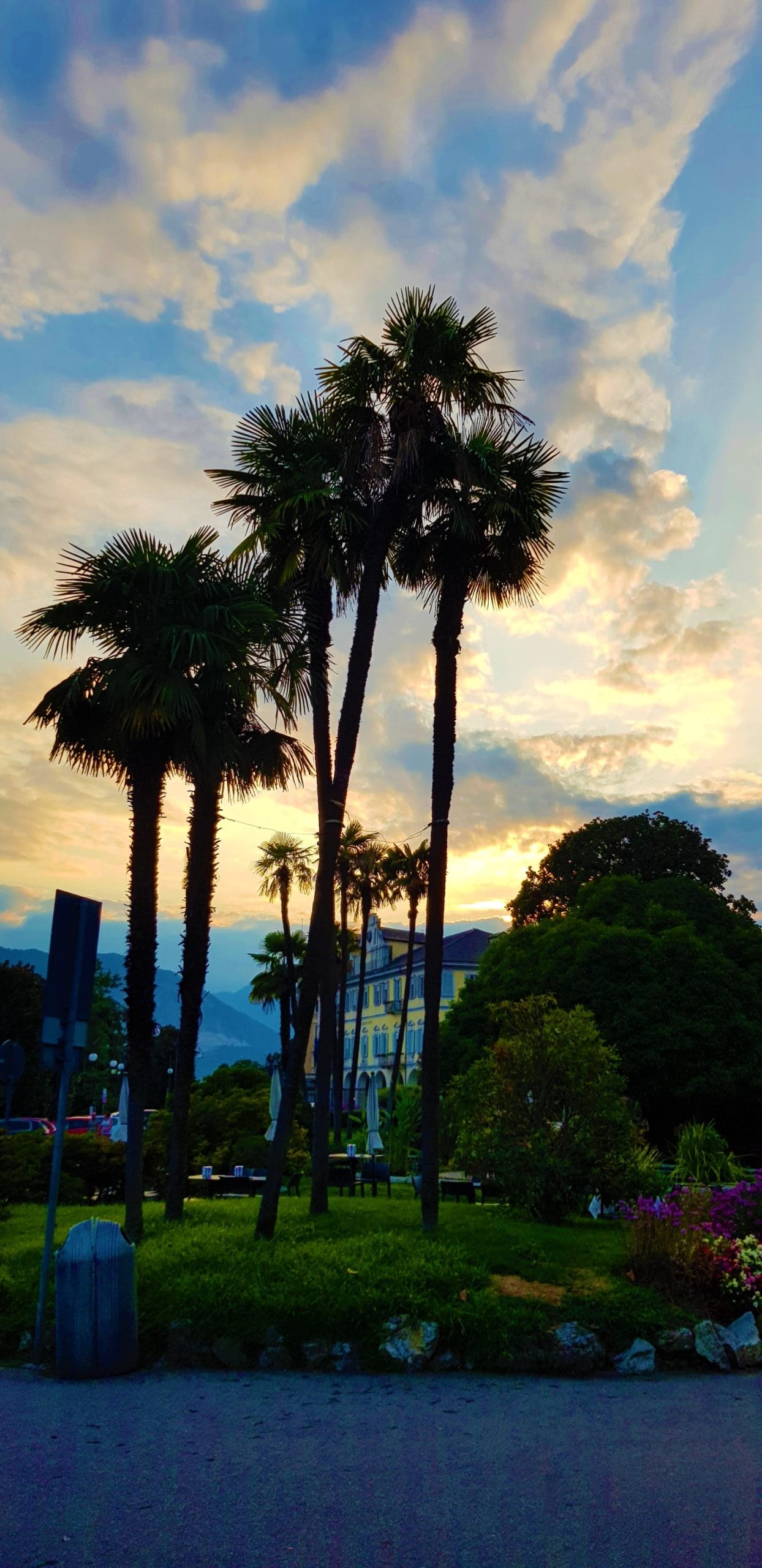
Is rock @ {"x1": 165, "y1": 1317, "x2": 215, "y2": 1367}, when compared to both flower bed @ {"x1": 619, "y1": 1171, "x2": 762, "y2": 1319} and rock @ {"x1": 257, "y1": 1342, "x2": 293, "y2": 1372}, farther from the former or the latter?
flower bed @ {"x1": 619, "y1": 1171, "x2": 762, "y2": 1319}

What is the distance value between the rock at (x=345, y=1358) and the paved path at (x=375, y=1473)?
217mm

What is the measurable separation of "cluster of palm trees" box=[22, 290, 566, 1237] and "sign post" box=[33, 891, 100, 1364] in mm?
A: 4649

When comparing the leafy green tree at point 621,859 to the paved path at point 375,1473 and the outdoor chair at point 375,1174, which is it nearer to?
the outdoor chair at point 375,1174

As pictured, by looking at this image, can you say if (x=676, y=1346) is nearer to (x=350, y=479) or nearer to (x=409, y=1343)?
(x=409, y=1343)

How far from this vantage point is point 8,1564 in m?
4.66

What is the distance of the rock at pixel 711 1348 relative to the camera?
369 inches

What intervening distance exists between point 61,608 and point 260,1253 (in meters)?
8.70

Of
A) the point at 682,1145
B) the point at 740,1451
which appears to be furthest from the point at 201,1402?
the point at 682,1145

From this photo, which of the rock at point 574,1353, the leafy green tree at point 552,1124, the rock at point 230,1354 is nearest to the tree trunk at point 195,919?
the leafy green tree at point 552,1124

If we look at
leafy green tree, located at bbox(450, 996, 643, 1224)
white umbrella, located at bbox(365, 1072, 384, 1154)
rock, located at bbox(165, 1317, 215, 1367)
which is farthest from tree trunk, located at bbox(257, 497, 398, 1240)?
white umbrella, located at bbox(365, 1072, 384, 1154)

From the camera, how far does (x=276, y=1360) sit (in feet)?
29.2

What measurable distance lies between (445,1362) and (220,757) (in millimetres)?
8792

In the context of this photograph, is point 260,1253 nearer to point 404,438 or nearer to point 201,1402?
point 201,1402

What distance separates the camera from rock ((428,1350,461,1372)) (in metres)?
8.92
